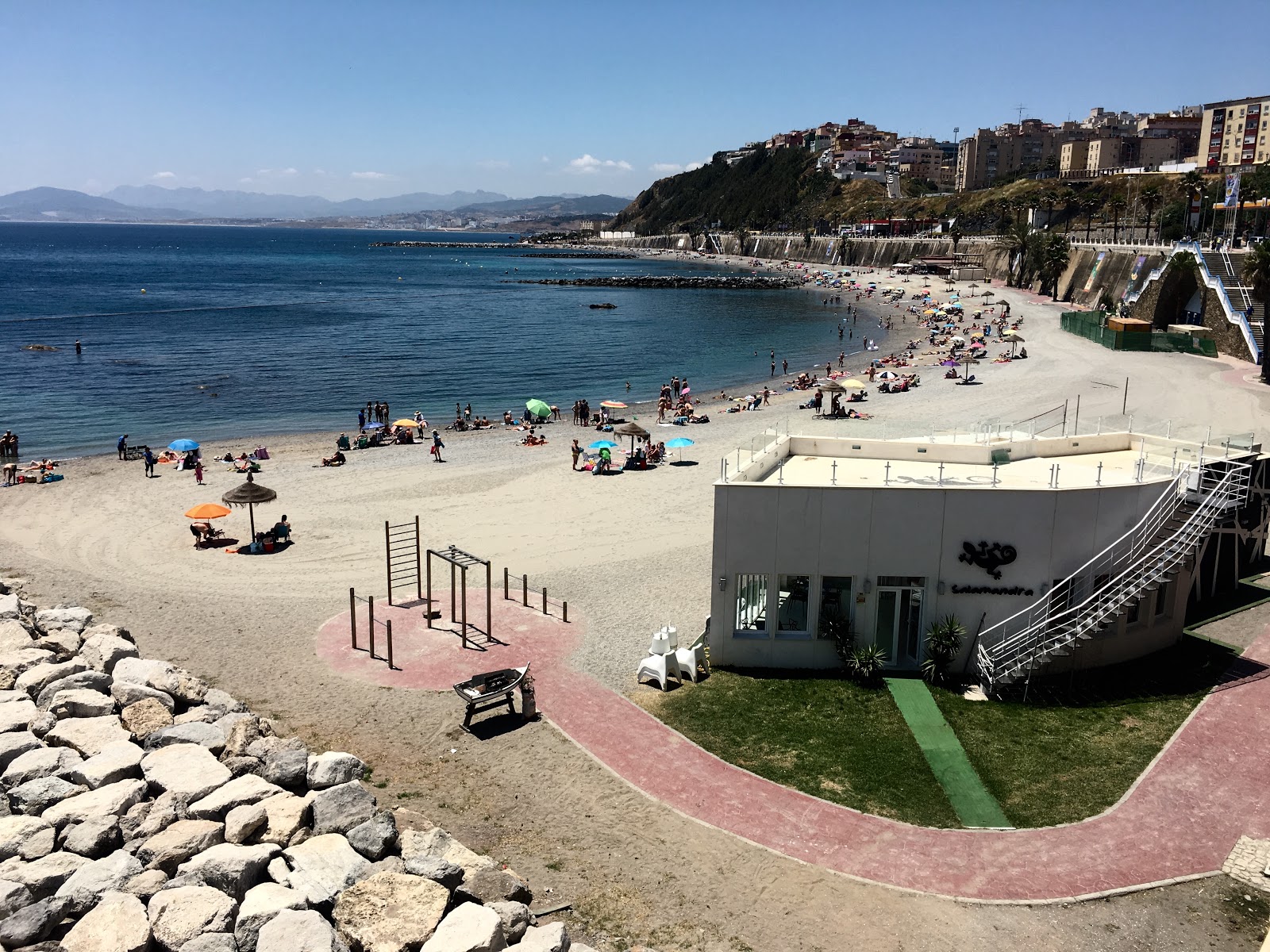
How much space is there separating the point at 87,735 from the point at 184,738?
1.30 m

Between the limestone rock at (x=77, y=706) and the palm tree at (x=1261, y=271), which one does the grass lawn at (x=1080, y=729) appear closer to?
the limestone rock at (x=77, y=706)

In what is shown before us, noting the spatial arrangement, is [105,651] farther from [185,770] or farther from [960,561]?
[960,561]

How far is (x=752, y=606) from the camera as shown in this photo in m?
17.7

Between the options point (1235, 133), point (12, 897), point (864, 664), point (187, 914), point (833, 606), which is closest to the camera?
point (187, 914)

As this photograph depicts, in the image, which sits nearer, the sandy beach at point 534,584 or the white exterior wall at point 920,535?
the sandy beach at point 534,584

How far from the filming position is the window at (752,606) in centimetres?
1752

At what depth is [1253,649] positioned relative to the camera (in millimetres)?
18453

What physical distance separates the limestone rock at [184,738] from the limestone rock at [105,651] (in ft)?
9.65

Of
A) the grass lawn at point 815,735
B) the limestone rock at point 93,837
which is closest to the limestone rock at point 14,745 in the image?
the limestone rock at point 93,837

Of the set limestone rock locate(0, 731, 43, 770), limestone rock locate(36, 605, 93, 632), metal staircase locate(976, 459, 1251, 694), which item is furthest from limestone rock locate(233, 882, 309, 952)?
metal staircase locate(976, 459, 1251, 694)

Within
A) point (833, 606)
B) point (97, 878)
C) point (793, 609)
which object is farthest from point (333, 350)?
point (97, 878)

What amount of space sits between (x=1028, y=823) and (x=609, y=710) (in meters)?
6.52

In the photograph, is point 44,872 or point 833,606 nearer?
point 44,872

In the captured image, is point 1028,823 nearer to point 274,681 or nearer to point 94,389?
point 274,681
